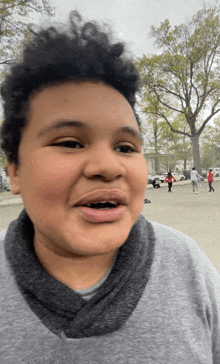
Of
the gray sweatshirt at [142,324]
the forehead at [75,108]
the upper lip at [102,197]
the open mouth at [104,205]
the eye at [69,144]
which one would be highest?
the forehead at [75,108]

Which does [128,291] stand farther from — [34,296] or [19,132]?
[19,132]

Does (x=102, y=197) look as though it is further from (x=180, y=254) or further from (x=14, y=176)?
(x=180, y=254)

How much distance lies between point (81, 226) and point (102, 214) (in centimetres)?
7

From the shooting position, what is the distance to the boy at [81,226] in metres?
0.67

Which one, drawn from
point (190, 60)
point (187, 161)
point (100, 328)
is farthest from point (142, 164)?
point (187, 161)

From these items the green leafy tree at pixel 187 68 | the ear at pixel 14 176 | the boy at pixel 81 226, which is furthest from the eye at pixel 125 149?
the green leafy tree at pixel 187 68

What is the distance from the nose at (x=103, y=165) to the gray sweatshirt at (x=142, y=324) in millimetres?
360

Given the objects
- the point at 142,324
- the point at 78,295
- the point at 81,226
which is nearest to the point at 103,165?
the point at 81,226

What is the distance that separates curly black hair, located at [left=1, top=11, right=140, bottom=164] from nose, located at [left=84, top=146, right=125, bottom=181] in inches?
9.2

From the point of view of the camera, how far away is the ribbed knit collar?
0.74 m

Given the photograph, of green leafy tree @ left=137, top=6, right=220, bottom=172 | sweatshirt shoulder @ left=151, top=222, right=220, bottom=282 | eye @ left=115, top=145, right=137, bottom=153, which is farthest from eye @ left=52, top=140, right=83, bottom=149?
green leafy tree @ left=137, top=6, right=220, bottom=172

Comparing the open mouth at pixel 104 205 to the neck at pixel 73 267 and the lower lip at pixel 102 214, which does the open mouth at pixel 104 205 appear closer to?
the lower lip at pixel 102 214

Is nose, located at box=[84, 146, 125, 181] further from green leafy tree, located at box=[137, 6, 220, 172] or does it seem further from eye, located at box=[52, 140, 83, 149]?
green leafy tree, located at box=[137, 6, 220, 172]

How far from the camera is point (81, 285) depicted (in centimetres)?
82
